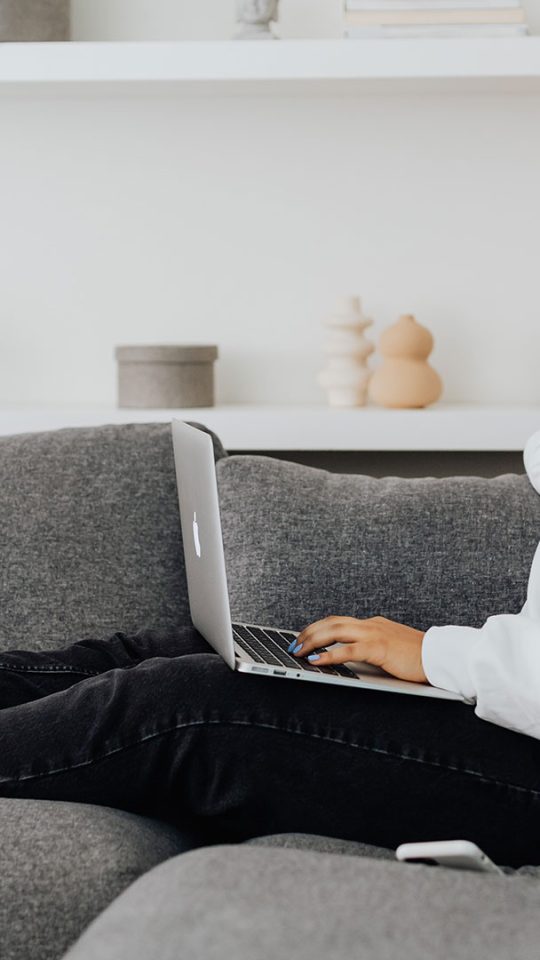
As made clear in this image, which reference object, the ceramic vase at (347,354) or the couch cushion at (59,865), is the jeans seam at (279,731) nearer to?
the couch cushion at (59,865)

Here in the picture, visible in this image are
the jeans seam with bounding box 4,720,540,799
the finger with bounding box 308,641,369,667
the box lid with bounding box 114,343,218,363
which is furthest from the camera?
the box lid with bounding box 114,343,218,363

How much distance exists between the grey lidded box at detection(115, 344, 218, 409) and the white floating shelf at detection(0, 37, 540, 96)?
0.51 m

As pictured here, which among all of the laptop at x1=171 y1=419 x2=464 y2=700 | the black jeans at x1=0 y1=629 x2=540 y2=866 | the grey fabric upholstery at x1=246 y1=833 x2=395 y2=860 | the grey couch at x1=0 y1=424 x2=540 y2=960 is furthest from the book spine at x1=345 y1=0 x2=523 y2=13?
the grey fabric upholstery at x1=246 y1=833 x2=395 y2=860

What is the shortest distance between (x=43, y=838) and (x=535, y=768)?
0.51 meters

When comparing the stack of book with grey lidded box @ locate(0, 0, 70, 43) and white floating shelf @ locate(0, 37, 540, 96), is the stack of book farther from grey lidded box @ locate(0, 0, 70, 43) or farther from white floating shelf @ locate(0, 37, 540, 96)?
grey lidded box @ locate(0, 0, 70, 43)

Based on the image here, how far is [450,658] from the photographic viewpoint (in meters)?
1.30

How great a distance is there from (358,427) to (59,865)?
1.26 m

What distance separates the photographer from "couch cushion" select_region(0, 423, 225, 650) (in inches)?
68.3

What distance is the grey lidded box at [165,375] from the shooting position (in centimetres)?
225

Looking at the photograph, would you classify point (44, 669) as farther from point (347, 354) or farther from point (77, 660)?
point (347, 354)

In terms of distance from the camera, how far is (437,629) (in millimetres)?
1346

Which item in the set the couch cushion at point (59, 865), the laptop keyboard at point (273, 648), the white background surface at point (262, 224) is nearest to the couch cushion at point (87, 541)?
the laptop keyboard at point (273, 648)

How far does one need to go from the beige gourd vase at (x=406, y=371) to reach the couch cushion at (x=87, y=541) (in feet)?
2.00

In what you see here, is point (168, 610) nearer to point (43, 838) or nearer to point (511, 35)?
point (43, 838)
